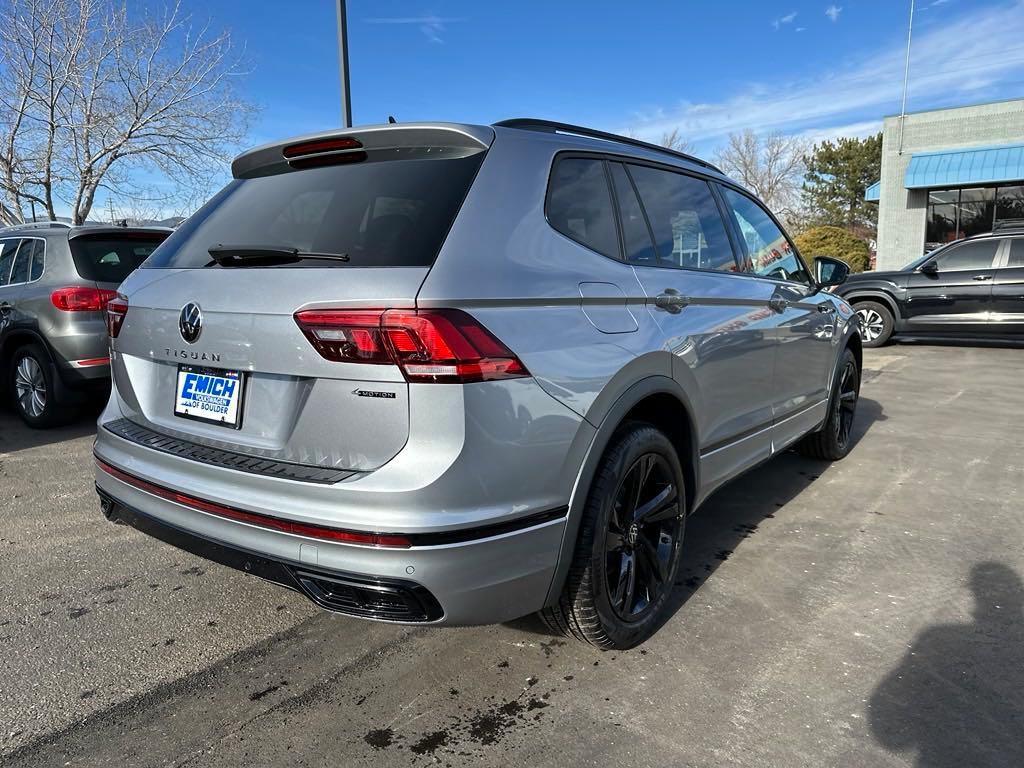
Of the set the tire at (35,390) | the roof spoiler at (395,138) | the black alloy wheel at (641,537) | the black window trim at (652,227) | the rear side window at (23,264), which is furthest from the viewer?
the rear side window at (23,264)

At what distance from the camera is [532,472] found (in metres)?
2.05

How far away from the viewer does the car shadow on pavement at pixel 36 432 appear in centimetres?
557

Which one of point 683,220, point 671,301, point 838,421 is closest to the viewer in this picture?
point 671,301

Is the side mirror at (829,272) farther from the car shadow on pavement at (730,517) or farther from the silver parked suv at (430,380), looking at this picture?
the silver parked suv at (430,380)

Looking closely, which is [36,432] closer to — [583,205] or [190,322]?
[190,322]

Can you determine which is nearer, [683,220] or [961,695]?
[961,695]

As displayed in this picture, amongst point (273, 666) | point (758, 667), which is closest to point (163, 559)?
point (273, 666)

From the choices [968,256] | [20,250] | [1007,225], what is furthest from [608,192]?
[1007,225]

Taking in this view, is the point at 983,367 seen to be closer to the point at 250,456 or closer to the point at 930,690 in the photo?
the point at 930,690

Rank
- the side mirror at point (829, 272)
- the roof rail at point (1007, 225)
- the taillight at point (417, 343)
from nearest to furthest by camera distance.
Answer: the taillight at point (417, 343) < the side mirror at point (829, 272) < the roof rail at point (1007, 225)

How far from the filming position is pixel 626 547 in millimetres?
2594

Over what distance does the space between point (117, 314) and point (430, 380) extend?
4.88 ft

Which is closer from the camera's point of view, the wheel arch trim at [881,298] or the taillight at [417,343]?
the taillight at [417,343]

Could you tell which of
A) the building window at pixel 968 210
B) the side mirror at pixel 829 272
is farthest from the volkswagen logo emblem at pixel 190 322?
the building window at pixel 968 210
